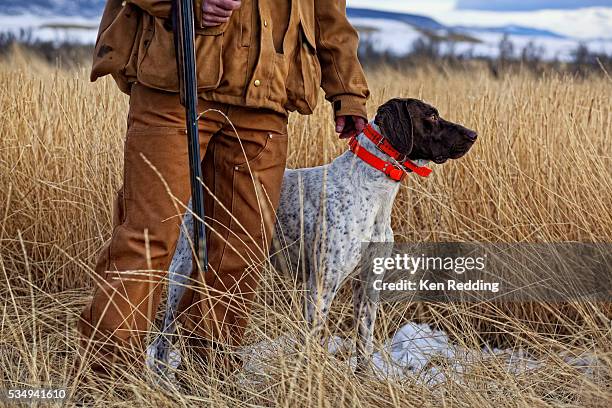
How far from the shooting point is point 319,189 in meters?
3.63

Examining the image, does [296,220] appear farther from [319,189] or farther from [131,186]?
[131,186]

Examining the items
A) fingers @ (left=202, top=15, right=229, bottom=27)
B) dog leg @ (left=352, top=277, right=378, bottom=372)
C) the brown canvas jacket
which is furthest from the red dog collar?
fingers @ (left=202, top=15, right=229, bottom=27)

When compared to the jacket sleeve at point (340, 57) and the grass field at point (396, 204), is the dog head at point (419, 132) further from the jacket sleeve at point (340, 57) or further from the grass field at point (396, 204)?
the grass field at point (396, 204)

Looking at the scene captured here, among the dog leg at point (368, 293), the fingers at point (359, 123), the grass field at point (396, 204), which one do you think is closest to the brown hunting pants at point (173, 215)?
the grass field at point (396, 204)

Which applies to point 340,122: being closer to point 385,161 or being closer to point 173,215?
point 385,161

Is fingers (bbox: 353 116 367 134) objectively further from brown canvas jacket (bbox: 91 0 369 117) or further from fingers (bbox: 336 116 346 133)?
brown canvas jacket (bbox: 91 0 369 117)

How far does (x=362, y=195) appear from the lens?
3.53 m

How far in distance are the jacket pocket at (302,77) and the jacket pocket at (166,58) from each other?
1.14ft

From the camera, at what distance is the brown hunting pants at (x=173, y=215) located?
301 centimetres

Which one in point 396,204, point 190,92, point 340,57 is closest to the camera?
point 190,92

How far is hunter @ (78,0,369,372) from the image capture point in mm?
2988

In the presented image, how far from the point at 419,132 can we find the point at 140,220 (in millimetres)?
1236

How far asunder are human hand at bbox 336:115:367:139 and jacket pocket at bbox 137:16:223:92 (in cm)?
73

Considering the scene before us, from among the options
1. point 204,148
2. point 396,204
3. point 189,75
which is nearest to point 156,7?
point 189,75
